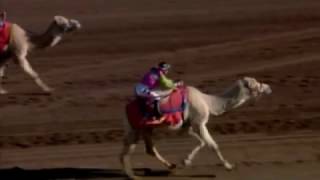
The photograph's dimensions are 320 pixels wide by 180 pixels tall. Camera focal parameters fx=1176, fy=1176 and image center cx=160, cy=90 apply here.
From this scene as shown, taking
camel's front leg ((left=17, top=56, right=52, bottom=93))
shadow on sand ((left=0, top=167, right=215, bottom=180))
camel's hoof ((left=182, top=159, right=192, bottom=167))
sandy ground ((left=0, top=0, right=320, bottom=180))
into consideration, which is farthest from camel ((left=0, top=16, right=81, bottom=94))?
camel's hoof ((left=182, top=159, right=192, bottom=167))

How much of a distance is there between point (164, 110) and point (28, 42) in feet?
20.1

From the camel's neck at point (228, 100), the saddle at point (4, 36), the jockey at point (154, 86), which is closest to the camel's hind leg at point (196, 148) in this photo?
the camel's neck at point (228, 100)

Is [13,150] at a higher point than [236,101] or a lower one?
lower

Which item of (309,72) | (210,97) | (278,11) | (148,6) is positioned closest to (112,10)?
(148,6)

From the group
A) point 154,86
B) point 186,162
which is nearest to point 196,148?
point 186,162

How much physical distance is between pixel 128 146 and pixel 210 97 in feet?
4.18

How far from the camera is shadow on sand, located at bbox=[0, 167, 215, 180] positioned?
15.1 metres

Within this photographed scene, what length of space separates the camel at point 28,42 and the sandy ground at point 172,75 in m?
0.43

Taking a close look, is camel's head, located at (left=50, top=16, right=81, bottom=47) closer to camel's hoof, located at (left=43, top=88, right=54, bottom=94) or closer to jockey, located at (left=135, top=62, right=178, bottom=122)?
camel's hoof, located at (left=43, top=88, right=54, bottom=94)

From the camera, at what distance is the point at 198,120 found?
14.7 m

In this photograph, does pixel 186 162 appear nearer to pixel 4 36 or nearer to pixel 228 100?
pixel 228 100

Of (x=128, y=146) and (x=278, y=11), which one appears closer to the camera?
(x=128, y=146)

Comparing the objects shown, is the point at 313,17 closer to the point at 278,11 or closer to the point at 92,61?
the point at 278,11

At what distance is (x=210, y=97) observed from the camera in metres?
15.0
